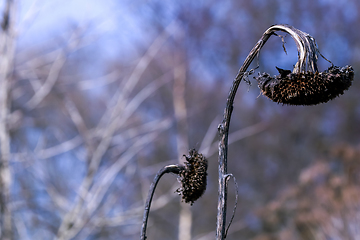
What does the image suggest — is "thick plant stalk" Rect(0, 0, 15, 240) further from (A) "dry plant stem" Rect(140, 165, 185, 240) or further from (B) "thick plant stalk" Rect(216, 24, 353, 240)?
(B) "thick plant stalk" Rect(216, 24, 353, 240)

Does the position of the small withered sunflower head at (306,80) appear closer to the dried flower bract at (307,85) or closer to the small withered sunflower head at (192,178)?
the dried flower bract at (307,85)

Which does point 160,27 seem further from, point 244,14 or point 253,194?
point 253,194

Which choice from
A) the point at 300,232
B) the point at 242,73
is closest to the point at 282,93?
the point at 242,73

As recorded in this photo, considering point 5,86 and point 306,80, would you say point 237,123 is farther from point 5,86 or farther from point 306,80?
point 306,80

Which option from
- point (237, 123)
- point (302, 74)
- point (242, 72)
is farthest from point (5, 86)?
point (237, 123)

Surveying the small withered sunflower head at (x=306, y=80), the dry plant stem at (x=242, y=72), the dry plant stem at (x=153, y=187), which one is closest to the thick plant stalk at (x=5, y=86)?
the dry plant stem at (x=153, y=187)
